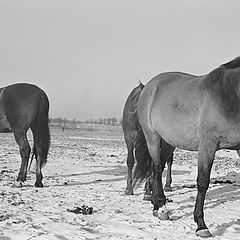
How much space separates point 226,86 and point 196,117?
61cm

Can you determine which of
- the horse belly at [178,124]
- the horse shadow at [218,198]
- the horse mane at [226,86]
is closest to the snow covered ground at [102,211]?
the horse shadow at [218,198]

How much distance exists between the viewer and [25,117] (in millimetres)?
9109

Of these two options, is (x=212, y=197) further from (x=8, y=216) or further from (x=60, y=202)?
(x=8, y=216)

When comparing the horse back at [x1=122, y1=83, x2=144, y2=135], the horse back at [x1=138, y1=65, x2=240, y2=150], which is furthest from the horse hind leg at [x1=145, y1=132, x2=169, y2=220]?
the horse back at [x1=122, y1=83, x2=144, y2=135]

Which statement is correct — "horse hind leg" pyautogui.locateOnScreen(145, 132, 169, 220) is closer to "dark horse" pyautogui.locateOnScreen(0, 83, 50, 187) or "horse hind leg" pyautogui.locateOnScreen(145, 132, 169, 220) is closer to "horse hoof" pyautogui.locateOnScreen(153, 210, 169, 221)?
"horse hoof" pyautogui.locateOnScreen(153, 210, 169, 221)

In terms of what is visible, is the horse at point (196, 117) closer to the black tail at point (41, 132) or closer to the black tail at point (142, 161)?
the black tail at point (142, 161)

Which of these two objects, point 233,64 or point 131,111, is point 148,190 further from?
point 233,64

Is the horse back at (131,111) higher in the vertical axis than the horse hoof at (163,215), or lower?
higher

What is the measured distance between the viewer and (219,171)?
1286 cm

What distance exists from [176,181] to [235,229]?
518 cm

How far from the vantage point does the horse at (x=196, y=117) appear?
5195 mm

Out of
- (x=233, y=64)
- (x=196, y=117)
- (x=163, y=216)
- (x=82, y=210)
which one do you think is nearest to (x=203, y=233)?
(x=163, y=216)

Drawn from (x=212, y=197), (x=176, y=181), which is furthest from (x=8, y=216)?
(x=176, y=181)

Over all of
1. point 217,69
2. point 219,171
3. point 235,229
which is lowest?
point 219,171
